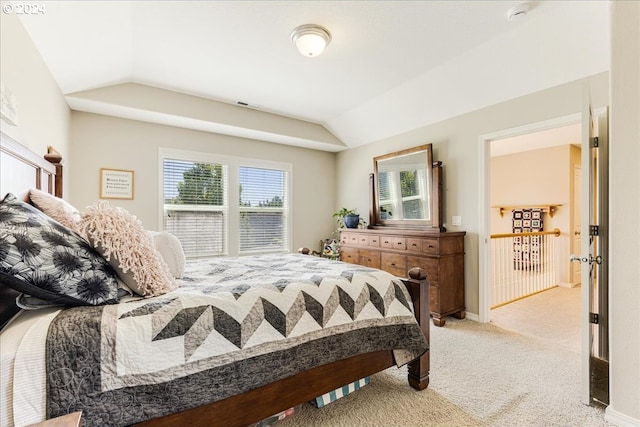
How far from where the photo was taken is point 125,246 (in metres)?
1.27

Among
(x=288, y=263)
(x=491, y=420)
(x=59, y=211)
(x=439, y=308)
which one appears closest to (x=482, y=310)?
(x=439, y=308)

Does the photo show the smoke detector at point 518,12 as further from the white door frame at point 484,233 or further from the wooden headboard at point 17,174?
the wooden headboard at point 17,174

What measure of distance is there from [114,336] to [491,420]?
1955 millimetres

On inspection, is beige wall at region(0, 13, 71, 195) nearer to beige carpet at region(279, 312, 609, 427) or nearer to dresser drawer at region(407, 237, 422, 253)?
beige carpet at region(279, 312, 609, 427)

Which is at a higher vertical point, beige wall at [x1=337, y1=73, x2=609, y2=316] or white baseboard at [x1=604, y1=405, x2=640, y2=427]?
beige wall at [x1=337, y1=73, x2=609, y2=316]

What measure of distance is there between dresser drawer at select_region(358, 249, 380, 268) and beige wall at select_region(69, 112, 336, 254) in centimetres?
124

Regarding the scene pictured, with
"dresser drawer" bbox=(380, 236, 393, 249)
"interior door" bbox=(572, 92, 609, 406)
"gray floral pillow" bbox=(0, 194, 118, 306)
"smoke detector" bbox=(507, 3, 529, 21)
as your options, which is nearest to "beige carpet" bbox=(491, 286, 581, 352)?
"interior door" bbox=(572, 92, 609, 406)

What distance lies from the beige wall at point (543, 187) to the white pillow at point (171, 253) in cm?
594

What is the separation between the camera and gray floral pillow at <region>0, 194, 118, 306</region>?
0.92m

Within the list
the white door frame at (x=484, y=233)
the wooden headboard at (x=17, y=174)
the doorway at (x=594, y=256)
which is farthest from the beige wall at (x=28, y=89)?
the white door frame at (x=484, y=233)

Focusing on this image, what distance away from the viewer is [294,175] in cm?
490

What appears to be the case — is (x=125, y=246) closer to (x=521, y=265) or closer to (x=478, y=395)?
(x=478, y=395)

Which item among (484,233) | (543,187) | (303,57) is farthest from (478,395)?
(543,187)

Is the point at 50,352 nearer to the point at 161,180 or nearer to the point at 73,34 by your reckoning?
the point at 73,34
